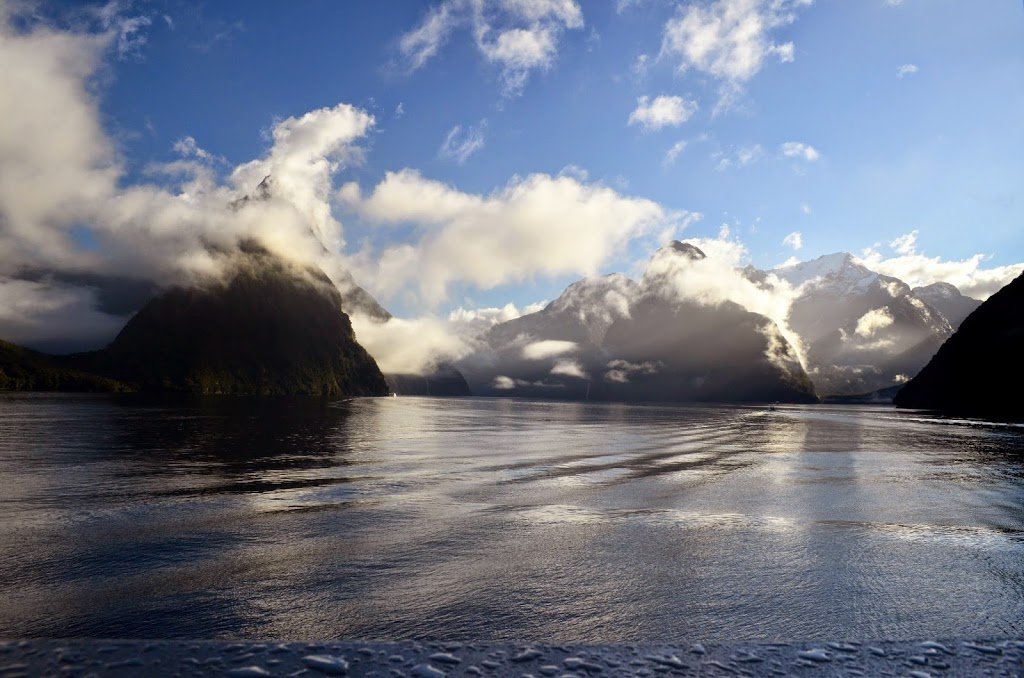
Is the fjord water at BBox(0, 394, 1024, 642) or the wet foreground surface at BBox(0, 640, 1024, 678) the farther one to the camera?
the fjord water at BBox(0, 394, 1024, 642)

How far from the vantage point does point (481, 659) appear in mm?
8953

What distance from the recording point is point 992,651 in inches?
382

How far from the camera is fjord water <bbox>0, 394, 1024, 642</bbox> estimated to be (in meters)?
10.5

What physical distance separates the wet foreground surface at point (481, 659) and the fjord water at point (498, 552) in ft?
1.61

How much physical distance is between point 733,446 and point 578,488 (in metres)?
34.4

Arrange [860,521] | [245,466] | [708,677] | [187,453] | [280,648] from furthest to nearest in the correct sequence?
[187,453] → [245,466] → [860,521] → [280,648] → [708,677]

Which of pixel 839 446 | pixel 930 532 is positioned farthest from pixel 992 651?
pixel 839 446

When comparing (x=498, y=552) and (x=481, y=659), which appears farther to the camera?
(x=498, y=552)

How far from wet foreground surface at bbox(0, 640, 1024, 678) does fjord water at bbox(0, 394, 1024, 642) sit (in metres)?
0.49

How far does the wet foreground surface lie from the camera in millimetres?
8508

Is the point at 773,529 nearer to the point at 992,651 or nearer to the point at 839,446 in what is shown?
the point at 992,651

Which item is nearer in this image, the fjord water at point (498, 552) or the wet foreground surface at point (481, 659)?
the wet foreground surface at point (481, 659)

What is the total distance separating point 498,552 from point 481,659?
6.39m

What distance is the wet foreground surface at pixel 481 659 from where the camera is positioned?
27.9ft
